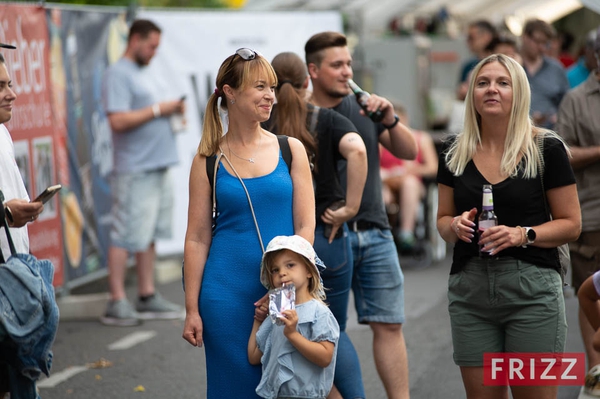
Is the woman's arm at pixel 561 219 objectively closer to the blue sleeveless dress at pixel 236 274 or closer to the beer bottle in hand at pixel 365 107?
the blue sleeveless dress at pixel 236 274

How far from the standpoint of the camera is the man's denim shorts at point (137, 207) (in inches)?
348

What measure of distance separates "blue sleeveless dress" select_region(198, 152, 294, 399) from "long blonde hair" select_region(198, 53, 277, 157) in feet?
0.48

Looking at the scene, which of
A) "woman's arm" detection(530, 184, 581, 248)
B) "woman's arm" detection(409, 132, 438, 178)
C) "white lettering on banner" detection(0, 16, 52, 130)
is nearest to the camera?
"woman's arm" detection(530, 184, 581, 248)

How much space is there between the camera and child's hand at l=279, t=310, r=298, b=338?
4082mm

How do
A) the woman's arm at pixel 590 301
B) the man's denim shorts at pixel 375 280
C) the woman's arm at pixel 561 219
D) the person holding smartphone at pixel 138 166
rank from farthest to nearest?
the person holding smartphone at pixel 138 166
the man's denim shorts at pixel 375 280
the woman's arm at pixel 590 301
the woman's arm at pixel 561 219

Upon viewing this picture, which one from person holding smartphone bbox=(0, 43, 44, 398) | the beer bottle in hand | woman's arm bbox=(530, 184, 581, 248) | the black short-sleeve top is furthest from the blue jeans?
person holding smartphone bbox=(0, 43, 44, 398)

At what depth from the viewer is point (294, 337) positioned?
414 centimetres

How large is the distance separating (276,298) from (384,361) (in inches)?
65.1

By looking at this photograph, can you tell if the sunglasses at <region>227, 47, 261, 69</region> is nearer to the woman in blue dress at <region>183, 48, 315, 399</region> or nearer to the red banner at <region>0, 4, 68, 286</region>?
the woman in blue dress at <region>183, 48, 315, 399</region>

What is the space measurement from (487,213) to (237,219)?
1.07 meters

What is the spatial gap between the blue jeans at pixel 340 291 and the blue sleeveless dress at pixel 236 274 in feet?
3.03

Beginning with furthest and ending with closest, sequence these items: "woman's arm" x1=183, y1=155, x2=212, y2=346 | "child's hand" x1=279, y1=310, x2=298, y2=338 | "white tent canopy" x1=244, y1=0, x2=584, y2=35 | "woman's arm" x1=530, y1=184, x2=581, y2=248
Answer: "white tent canopy" x1=244, y1=0, x2=584, y2=35 < "woman's arm" x1=530, y1=184, x2=581, y2=248 < "woman's arm" x1=183, y1=155, x2=212, y2=346 < "child's hand" x1=279, y1=310, x2=298, y2=338

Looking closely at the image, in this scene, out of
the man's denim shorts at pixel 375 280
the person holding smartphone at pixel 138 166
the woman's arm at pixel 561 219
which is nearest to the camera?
the woman's arm at pixel 561 219

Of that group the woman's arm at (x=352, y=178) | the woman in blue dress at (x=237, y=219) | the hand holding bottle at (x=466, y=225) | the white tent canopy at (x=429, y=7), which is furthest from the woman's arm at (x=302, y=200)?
the white tent canopy at (x=429, y=7)
